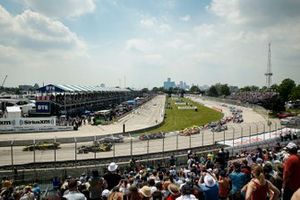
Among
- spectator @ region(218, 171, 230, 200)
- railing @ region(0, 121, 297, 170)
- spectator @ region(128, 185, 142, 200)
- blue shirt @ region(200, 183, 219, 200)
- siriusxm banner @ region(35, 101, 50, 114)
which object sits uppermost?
spectator @ region(128, 185, 142, 200)

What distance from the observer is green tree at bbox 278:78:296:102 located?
12871cm

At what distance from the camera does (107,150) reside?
111ft

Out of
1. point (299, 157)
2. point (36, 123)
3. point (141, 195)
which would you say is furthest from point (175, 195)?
point (36, 123)

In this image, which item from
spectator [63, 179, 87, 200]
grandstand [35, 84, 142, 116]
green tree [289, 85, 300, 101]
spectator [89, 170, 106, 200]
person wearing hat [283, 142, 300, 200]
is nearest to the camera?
spectator [63, 179, 87, 200]

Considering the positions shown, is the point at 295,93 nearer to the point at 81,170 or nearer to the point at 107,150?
the point at 107,150

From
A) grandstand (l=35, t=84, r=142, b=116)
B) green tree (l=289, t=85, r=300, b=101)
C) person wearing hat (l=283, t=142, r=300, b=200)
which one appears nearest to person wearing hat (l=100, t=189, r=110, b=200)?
person wearing hat (l=283, t=142, r=300, b=200)

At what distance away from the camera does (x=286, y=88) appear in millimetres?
130125

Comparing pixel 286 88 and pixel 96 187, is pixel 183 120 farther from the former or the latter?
pixel 286 88

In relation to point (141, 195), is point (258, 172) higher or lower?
higher

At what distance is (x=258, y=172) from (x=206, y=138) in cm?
3716

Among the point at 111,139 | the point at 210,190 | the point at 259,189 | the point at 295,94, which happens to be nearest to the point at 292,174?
the point at 259,189

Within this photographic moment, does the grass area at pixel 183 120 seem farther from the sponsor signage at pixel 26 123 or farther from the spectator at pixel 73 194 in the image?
the spectator at pixel 73 194

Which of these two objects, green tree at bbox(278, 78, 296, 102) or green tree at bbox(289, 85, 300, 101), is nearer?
green tree at bbox(289, 85, 300, 101)

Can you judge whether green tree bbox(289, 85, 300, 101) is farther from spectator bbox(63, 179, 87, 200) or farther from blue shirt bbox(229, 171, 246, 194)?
spectator bbox(63, 179, 87, 200)
